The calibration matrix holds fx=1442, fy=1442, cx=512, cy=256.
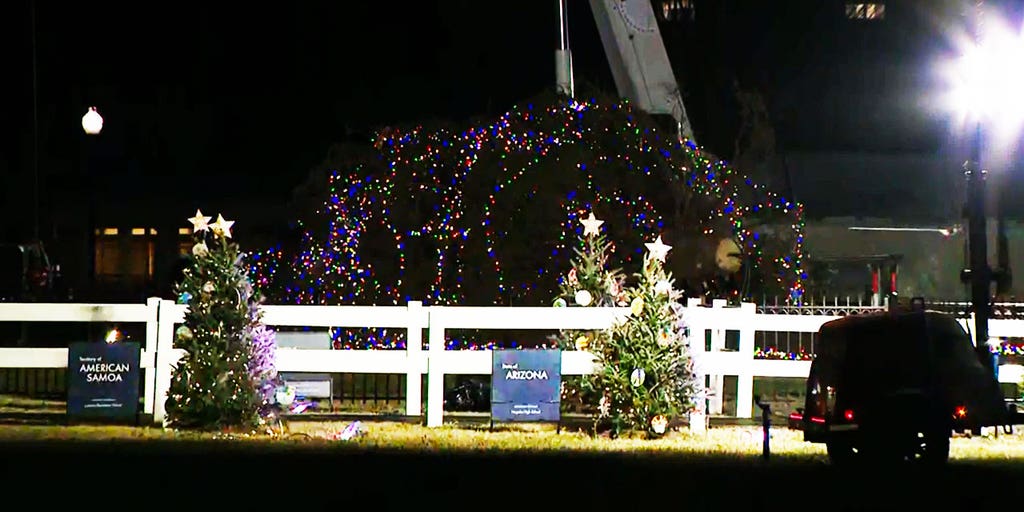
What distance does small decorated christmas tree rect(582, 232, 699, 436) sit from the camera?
1524 centimetres

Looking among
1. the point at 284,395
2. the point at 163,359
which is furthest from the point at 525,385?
the point at 163,359

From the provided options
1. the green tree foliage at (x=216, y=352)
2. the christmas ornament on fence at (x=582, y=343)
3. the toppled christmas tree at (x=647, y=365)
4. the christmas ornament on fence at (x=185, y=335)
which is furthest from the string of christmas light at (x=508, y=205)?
the christmas ornament on fence at (x=185, y=335)

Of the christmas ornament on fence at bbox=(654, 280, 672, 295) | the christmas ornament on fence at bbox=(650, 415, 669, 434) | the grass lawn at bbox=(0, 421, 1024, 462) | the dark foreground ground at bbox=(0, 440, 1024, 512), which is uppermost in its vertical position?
the christmas ornament on fence at bbox=(654, 280, 672, 295)

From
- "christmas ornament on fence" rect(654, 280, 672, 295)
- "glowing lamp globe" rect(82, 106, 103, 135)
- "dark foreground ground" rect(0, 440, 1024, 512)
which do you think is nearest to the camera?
"dark foreground ground" rect(0, 440, 1024, 512)

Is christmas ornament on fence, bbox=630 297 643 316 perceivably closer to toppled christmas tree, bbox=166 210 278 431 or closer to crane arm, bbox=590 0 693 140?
toppled christmas tree, bbox=166 210 278 431

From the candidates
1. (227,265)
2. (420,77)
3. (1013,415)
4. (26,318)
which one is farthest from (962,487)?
(420,77)

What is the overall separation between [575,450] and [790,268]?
12083 mm

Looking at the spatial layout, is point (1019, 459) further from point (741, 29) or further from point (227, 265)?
point (741, 29)

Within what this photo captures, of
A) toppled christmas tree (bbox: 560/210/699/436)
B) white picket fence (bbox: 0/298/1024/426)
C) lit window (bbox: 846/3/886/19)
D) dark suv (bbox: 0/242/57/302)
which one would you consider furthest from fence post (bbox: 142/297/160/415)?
lit window (bbox: 846/3/886/19)

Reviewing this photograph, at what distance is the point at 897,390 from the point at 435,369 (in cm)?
614

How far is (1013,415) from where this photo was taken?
498 inches

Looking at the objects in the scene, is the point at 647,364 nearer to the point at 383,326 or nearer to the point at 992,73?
the point at 383,326

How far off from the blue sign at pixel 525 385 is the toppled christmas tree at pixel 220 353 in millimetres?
2451

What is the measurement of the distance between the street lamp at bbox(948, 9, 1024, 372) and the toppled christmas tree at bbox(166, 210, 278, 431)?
760cm
